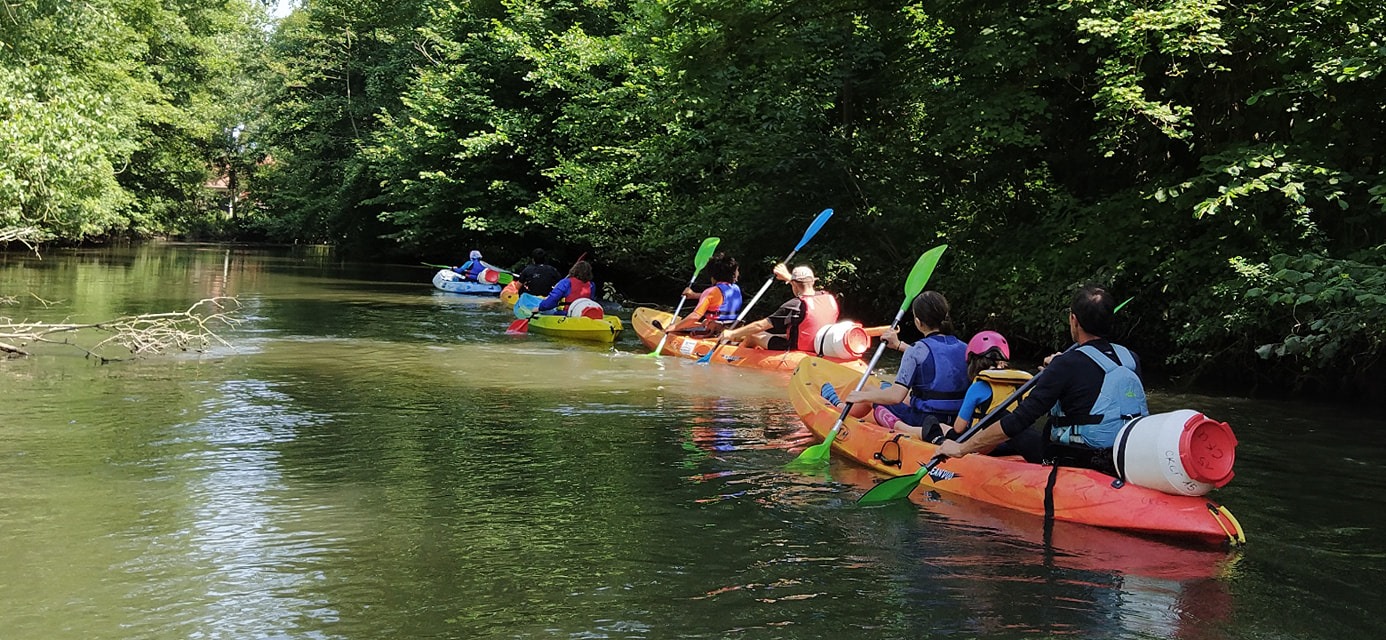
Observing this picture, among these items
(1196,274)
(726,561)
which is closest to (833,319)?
(1196,274)

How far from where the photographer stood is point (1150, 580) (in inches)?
177

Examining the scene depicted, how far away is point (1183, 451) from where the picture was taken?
188 inches

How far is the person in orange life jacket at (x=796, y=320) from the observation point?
10.4 metres

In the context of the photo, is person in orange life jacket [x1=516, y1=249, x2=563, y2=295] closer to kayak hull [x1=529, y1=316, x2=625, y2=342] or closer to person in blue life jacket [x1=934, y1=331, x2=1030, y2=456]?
kayak hull [x1=529, y1=316, x2=625, y2=342]

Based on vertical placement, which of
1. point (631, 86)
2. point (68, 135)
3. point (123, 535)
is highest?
point (631, 86)

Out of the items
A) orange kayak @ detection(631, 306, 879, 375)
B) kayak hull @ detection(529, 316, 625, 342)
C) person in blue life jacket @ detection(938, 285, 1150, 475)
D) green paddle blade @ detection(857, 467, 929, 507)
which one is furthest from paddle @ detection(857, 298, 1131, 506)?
kayak hull @ detection(529, 316, 625, 342)

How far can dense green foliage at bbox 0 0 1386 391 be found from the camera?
9.42 metres

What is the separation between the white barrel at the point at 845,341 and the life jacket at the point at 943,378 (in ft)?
10.3

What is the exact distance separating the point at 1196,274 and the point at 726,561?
7.15 metres

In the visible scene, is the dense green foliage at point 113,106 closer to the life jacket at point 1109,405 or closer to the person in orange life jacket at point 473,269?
the person in orange life jacket at point 473,269

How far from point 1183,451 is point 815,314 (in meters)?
6.12

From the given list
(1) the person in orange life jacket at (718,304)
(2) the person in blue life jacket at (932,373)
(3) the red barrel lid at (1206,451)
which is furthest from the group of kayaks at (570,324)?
(3) the red barrel lid at (1206,451)

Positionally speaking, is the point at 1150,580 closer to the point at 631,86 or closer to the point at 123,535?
the point at 123,535

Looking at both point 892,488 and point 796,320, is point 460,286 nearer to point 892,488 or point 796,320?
point 796,320
